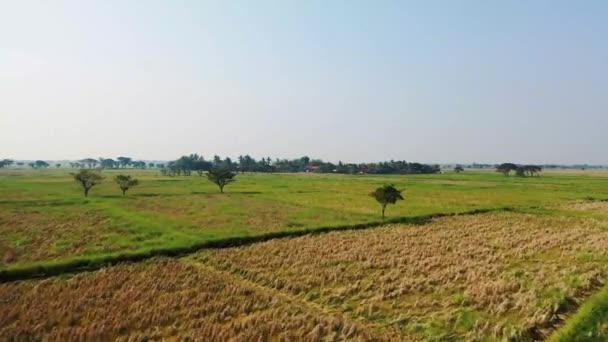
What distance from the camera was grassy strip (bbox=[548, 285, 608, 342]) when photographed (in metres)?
13.0

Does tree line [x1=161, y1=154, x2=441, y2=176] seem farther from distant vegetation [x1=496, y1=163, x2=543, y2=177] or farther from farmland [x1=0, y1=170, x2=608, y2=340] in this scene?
farmland [x1=0, y1=170, x2=608, y2=340]

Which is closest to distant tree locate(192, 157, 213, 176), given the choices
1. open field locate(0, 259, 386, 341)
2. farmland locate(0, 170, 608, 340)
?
farmland locate(0, 170, 608, 340)

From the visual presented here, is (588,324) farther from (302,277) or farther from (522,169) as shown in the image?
(522,169)

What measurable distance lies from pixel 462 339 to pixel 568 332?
3.53 meters

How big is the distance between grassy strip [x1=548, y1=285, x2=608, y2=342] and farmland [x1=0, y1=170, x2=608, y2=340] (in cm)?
18

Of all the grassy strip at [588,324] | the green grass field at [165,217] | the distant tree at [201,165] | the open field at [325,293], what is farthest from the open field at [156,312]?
the distant tree at [201,165]

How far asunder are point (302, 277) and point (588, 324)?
36.1ft

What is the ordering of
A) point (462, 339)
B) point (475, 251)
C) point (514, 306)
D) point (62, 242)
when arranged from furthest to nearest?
point (62, 242) < point (475, 251) < point (514, 306) < point (462, 339)

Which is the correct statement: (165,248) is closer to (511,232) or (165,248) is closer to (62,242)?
(62,242)

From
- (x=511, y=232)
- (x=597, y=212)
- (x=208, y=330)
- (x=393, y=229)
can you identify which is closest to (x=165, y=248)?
(x=208, y=330)

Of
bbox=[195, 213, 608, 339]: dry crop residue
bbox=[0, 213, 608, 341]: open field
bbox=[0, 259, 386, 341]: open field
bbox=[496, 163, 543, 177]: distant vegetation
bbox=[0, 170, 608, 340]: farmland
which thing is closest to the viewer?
bbox=[0, 259, 386, 341]: open field

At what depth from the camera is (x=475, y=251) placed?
24.3 m

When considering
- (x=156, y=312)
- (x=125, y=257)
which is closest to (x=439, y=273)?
(x=156, y=312)

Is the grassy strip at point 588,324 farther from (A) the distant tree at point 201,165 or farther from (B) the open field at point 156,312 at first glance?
(A) the distant tree at point 201,165
